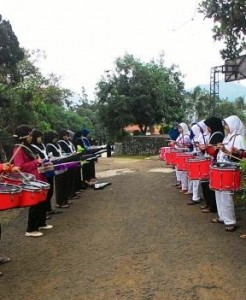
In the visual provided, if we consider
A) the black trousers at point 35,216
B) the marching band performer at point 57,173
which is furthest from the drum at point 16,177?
the marching band performer at point 57,173

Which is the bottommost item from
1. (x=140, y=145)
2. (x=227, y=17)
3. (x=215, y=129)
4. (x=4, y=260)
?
(x=4, y=260)

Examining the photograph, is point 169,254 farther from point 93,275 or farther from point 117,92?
point 117,92

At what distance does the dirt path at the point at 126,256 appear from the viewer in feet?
14.5

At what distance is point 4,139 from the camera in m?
15.6

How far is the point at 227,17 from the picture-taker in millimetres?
8125

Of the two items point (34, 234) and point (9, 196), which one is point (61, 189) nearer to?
point (34, 234)

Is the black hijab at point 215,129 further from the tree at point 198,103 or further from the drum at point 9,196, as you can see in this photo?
the tree at point 198,103

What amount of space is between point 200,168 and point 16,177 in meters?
3.41

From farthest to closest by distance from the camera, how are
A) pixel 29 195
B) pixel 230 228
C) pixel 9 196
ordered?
pixel 230 228
pixel 29 195
pixel 9 196

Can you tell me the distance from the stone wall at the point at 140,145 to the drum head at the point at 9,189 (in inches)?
872

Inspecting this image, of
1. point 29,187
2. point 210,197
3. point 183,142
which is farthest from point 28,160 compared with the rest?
point 183,142

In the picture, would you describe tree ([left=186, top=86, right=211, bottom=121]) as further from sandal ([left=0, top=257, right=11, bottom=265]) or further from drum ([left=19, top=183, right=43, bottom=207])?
sandal ([left=0, top=257, right=11, bottom=265])

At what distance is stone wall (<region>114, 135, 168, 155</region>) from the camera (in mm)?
28038

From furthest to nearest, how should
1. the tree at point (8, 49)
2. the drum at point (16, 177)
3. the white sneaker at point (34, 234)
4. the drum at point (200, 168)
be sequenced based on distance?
the tree at point (8, 49)
the drum at point (200, 168)
the white sneaker at point (34, 234)
the drum at point (16, 177)
